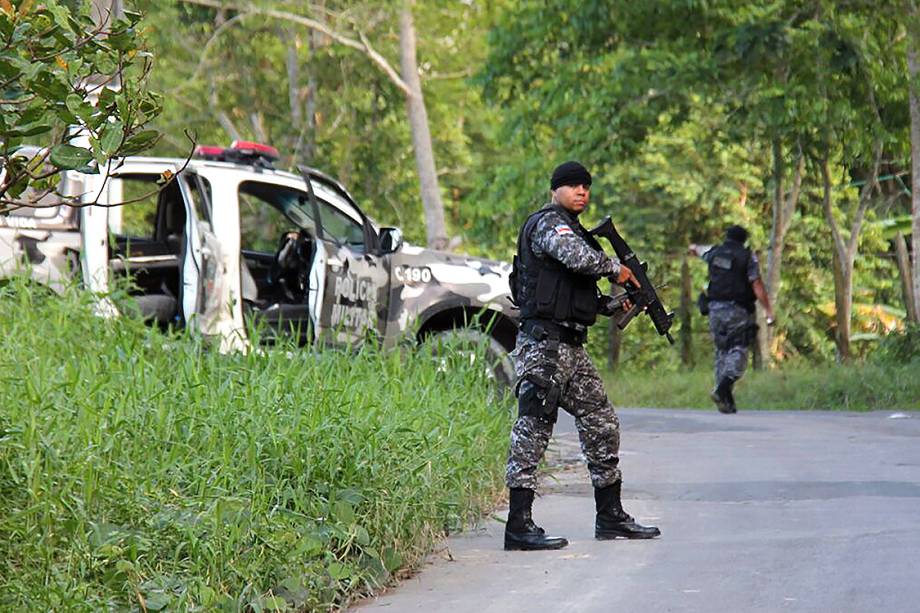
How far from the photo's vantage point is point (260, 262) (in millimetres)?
14000

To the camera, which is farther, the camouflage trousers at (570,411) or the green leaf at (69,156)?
the camouflage trousers at (570,411)

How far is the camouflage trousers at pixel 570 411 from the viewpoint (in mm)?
8109

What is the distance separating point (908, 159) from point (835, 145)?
1870 millimetres

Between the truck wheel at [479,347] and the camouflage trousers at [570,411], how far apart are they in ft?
8.91

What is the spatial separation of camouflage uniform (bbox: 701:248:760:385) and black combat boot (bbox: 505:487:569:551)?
375 inches

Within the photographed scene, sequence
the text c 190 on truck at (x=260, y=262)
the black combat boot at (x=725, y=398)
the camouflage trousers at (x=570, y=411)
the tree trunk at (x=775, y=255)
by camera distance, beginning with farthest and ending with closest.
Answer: the tree trunk at (x=775, y=255), the black combat boot at (x=725, y=398), the text c 190 on truck at (x=260, y=262), the camouflage trousers at (x=570, y=411)

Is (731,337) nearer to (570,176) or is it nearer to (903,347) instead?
(903,347)

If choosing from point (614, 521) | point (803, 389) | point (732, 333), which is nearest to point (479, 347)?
point (614, 521)

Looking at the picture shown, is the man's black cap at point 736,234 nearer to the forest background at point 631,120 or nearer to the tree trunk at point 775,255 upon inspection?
the forest background at point 631,120

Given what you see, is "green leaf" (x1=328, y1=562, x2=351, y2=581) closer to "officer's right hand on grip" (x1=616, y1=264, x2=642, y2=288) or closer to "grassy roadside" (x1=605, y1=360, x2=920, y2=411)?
"officer's right hand on grip" (x1=616, y1=264, x2=642, y2=288)

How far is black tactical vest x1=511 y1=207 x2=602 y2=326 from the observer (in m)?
8.14

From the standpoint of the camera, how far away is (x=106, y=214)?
11508 mm

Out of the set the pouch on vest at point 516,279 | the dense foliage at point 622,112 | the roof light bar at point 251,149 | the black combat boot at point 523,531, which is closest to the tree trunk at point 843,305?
the dense foliage at point 622,112

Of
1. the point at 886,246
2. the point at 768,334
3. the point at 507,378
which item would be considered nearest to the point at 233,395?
the point at 507,378
